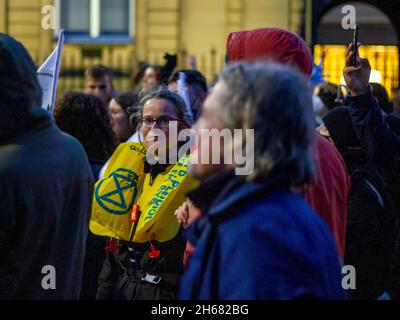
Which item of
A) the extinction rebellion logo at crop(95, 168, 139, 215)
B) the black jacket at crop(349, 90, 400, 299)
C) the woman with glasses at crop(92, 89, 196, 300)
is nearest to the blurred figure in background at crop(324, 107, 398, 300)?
the black jacket at crop(349, 90, 400, 299)

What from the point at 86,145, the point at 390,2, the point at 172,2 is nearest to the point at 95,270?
the point at 86,145

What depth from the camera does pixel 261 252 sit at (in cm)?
274

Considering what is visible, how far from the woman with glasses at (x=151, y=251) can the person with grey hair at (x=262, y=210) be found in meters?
2.10

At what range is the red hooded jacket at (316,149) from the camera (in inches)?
154

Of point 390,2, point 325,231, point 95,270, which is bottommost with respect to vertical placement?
point 95,270

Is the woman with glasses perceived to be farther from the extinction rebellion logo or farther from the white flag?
the white flag

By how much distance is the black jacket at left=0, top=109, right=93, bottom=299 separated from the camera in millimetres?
3477

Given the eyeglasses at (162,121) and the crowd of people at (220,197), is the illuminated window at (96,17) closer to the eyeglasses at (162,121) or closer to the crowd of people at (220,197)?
the crowd of people at (220,197)

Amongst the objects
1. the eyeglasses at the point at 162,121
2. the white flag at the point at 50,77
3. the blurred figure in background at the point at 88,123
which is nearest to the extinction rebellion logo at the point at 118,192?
the eyeglasses at the point at 162,121

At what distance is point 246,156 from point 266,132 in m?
0.09

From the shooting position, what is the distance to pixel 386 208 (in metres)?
5.87

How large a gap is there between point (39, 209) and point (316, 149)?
1.07 metres
